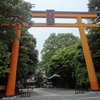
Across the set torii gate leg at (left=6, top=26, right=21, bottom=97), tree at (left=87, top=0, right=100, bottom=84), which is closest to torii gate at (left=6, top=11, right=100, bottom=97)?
torii gate leg at (left=6, top=26, right=21, bottom=97)

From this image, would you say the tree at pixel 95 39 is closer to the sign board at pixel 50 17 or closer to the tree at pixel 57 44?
the sign board at pixel 50 17

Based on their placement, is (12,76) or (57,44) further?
(57,44)

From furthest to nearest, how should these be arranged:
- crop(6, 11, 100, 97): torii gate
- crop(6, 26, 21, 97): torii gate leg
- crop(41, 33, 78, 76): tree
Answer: crop(41, 33, 78, 76): tree, crop(6, 11, 100, 97): torii gate, crop(6, 26, 21, 97): torii gate leg

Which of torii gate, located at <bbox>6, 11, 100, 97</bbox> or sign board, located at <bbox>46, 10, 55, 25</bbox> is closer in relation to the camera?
torii gate, located at <bbox>6, 11, 100, 97</bbox>

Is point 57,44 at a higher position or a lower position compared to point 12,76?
higher

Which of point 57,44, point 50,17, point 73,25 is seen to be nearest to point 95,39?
point 73,25

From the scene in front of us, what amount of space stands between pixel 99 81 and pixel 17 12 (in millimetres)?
10215

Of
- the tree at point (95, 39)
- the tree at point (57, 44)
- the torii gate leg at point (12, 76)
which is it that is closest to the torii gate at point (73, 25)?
the torii gate leg at point (12, 76)

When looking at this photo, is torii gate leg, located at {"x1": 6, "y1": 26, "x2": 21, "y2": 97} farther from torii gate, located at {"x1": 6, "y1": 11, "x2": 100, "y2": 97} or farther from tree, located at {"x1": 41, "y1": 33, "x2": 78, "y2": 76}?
tree, located at {"x1": 41, "y1": 33, "x2": 78, "y2": 76}

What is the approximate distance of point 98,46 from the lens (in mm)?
12438

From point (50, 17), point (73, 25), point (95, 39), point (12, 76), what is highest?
point (50, 17)

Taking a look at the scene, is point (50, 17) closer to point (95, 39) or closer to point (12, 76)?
point (95, 39)

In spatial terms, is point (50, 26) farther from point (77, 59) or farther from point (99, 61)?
point (99, 61)

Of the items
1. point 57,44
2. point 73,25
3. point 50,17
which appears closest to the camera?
point 50,17
